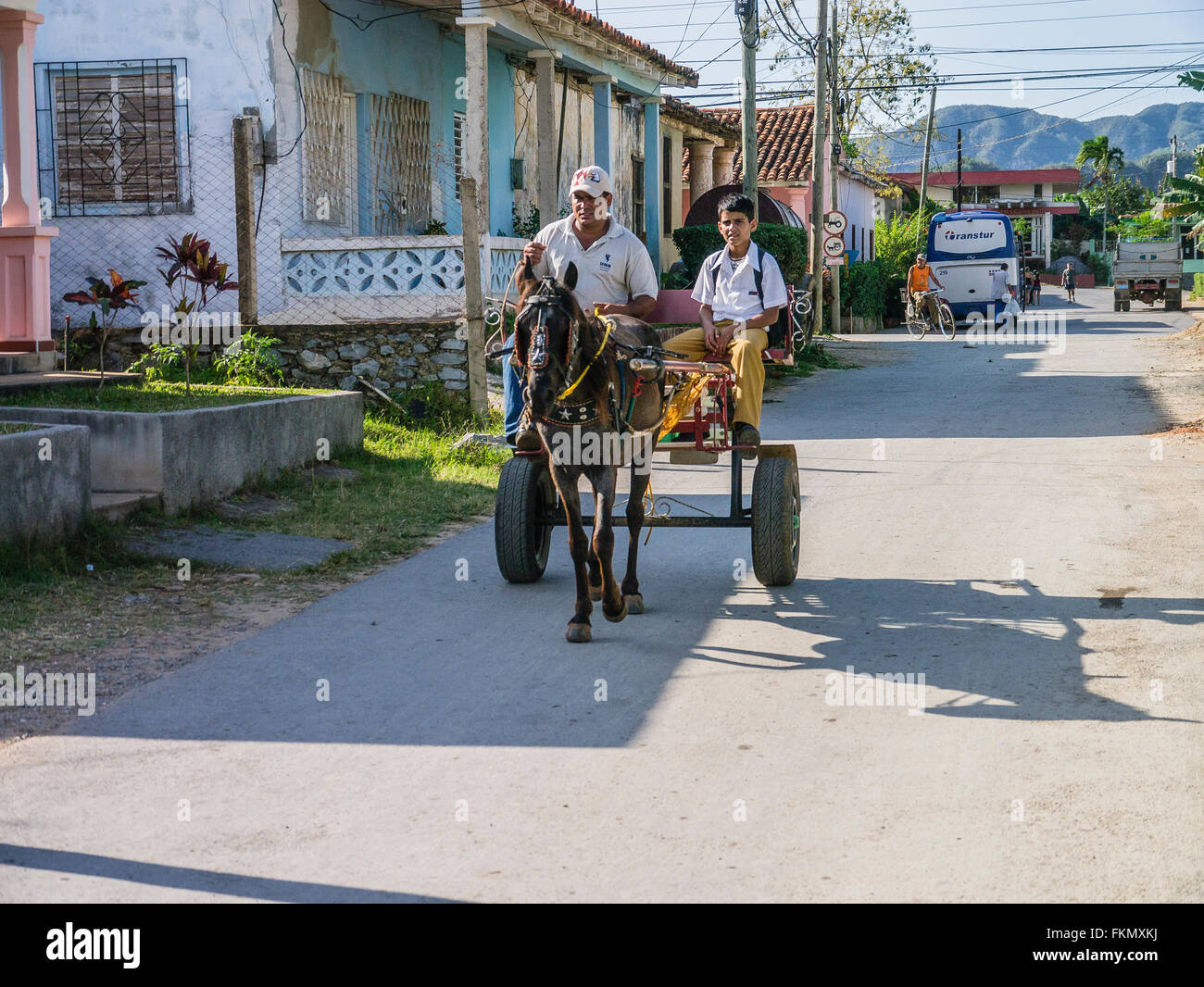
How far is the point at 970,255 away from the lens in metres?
37.7

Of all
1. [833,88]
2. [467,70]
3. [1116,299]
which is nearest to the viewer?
[467,70]

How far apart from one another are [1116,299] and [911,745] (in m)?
46.8

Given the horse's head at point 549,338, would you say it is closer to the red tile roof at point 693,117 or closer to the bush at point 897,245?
the red tile roof at point 693,117

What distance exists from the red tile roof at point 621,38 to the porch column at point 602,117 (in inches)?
26.2

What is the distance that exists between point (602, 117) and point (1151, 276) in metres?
33.0

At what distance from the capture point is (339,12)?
15.6 metres

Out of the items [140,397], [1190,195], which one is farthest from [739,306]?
[1190,195]

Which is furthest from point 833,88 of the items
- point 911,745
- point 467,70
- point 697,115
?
point 911,745

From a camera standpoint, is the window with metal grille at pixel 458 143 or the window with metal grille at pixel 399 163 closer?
the window with metal grille at pixel 399 163

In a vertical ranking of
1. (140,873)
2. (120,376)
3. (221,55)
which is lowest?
(140,873)

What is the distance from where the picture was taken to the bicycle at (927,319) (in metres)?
33.3

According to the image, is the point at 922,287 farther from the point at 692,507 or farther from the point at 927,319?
the point at 692,507

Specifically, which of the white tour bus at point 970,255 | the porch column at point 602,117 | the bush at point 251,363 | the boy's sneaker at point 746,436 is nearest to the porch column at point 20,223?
the bush at point 251,363

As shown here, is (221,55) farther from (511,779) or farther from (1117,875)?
(1117,875)
